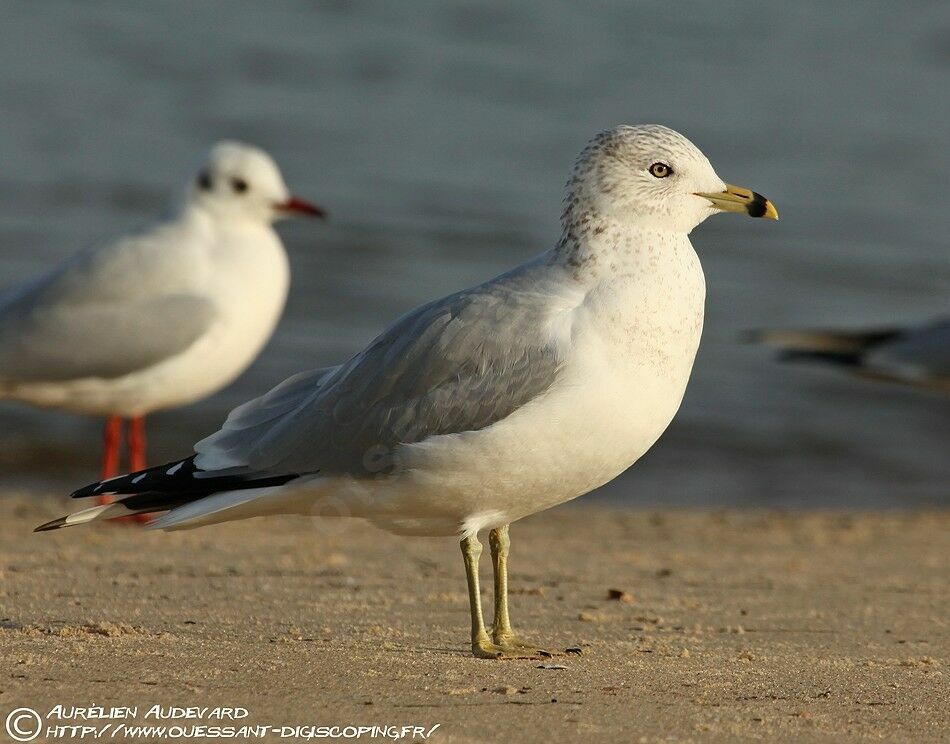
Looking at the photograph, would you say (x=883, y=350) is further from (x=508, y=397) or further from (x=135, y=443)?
(x=508, y=397)

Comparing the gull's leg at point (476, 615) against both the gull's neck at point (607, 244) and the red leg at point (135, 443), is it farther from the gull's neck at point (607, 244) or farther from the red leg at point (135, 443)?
the red leg at point (135, 443)

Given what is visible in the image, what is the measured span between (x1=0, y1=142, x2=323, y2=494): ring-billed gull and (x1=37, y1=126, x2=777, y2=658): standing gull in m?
3.78

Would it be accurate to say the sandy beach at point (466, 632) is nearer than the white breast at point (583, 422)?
Yes

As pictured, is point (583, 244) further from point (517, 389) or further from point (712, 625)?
point (712, 625)

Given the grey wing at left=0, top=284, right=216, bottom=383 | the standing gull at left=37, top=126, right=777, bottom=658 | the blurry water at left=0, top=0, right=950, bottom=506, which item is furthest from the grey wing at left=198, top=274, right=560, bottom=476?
the blurry water at left=0, top=0, right=950, bottom=506

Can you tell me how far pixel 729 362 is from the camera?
1286 centimetres

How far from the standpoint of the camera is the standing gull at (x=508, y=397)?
434 centimetres

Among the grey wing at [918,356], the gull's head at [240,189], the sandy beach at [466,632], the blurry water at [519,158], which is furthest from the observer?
the grey wing at [918,356]

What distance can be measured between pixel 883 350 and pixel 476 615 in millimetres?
7991

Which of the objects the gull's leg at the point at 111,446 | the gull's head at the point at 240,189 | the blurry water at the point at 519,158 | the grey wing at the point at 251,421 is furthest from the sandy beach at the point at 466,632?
the blurry water at the point at 519,158

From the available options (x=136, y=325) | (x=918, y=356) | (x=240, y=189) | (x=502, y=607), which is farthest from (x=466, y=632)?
(x=918, y=356)

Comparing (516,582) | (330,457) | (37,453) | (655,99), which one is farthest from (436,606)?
(655,99)

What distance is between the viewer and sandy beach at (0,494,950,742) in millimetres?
3818

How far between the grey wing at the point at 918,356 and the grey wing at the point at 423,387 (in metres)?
7.62
